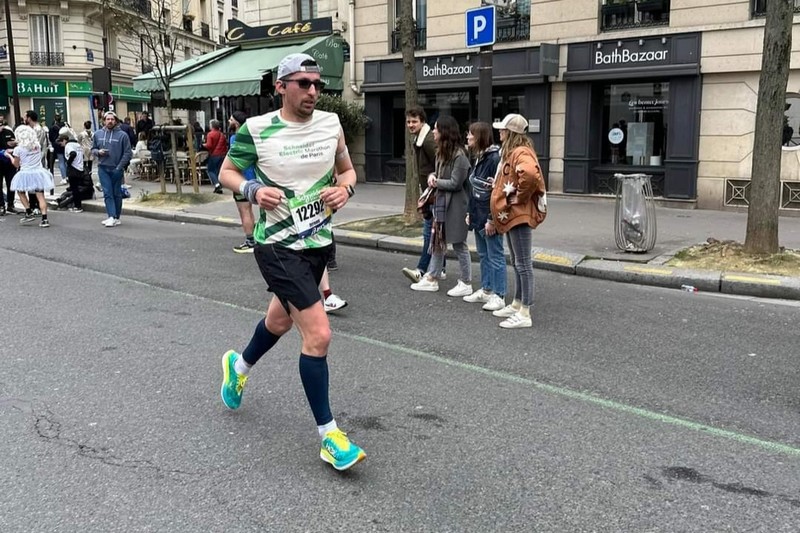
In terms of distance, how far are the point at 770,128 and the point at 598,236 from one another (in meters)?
2.83

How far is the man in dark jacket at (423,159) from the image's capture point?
7688mm

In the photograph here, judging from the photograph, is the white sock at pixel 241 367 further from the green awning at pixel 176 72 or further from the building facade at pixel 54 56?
the building facade at pixel 54 56

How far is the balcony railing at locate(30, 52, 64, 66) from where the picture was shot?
124 ft

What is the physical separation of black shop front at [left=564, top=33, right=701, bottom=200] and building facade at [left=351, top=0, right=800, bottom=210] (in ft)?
0.07

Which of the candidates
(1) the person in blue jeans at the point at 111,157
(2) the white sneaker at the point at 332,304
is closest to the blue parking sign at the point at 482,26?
(2) the white sneaker at the point at 332,304

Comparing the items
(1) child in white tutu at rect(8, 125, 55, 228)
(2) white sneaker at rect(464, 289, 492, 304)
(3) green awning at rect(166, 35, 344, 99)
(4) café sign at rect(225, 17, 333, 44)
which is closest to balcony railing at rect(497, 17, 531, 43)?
(3) green awning at rect(166, 35, 344, 99)

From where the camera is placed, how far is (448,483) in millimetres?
3373

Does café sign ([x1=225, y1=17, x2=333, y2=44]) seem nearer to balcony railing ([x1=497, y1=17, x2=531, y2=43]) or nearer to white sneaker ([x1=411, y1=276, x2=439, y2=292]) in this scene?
balcony railing ([x1=497, y1=17, x2=531, y2=43])

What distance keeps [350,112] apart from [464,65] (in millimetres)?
3082

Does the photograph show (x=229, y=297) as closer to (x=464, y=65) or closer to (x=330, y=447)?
(x=330, y=447)

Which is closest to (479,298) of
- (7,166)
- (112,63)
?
(7,166)

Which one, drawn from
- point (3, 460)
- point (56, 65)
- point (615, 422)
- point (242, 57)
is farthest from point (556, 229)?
point (56, 65)

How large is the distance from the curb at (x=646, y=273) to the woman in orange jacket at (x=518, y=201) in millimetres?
2439

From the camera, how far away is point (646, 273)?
8195 millimetres
